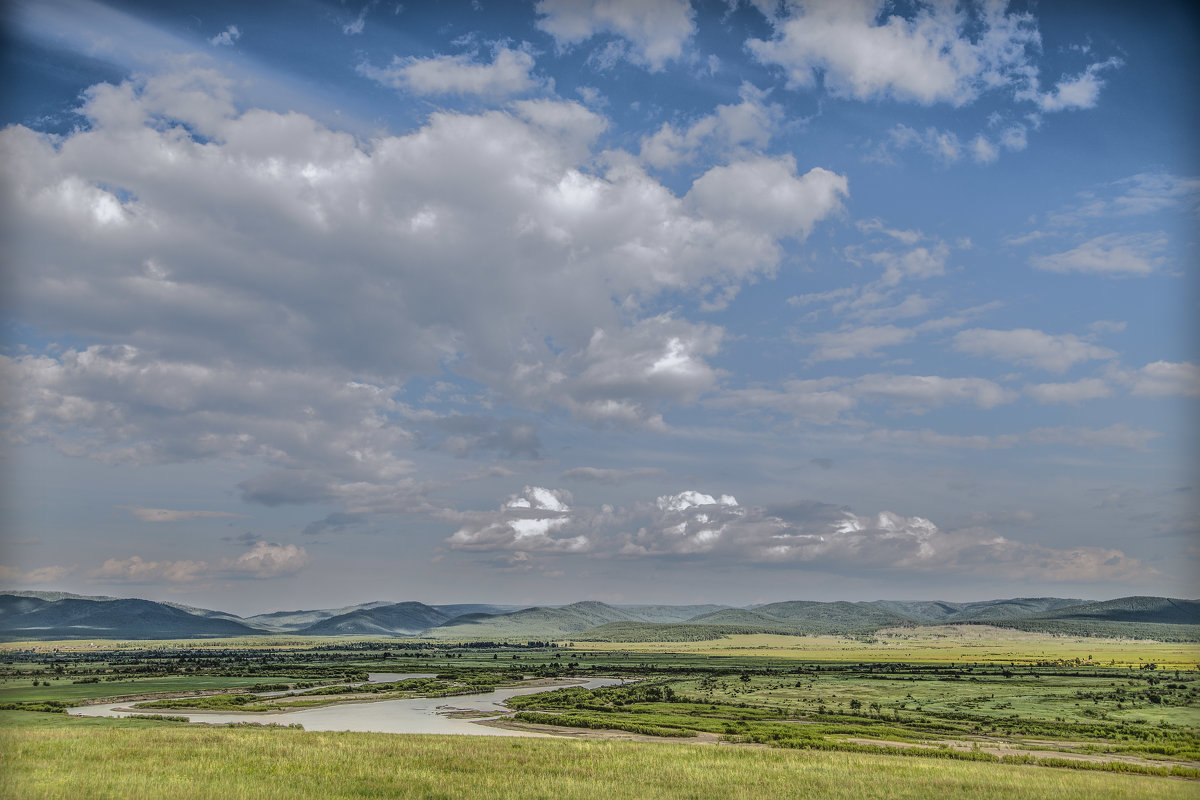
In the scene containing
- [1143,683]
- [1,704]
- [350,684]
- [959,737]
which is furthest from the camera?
[350,684]

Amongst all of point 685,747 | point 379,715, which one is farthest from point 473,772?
point 379,715

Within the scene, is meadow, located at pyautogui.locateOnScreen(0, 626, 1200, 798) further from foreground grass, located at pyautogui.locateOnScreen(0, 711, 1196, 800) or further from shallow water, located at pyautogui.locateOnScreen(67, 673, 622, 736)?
shallow water, located at pyautogui.locateOnScreen(67, 673, 622, 736)

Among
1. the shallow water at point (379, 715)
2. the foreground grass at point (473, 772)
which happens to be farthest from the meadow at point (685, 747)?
the shallow water at point (379, 715)

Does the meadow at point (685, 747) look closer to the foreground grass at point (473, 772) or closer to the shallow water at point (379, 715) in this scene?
the foreground grass at point (473, 772)

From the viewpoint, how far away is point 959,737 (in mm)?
69500

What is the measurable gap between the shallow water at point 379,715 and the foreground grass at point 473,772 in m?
17.7

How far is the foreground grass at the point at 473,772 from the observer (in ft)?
130

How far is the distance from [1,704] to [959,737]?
336 ft

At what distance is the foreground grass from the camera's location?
130 ft

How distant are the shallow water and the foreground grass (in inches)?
698

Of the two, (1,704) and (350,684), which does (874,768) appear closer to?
(1,704)

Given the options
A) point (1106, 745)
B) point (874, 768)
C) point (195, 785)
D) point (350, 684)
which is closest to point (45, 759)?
point (195, 785)

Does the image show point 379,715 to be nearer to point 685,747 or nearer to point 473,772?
point 685,747

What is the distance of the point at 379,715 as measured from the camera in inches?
3533
